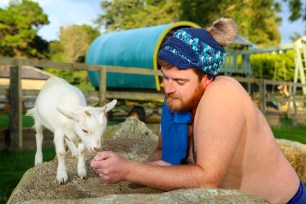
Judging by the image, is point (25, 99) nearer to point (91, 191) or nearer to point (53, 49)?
point (91, 191)

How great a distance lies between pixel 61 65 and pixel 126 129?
339 centimetres

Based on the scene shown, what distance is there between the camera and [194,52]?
85.1 inches

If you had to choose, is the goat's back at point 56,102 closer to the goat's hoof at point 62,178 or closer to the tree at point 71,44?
the goat's hoof at point 62,178

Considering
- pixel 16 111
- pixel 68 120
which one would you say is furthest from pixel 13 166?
pixel 68 120

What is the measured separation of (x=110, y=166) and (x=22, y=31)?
36.3 metres

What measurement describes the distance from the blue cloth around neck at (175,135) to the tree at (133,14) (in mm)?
37122

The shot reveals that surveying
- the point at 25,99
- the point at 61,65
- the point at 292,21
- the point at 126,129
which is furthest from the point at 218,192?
the point at 292,21

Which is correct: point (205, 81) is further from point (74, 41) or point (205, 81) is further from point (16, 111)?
point (74, 41)

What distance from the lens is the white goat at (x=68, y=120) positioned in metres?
2.89

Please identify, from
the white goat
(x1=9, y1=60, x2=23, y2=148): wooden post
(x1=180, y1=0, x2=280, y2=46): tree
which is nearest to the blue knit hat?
the white goat

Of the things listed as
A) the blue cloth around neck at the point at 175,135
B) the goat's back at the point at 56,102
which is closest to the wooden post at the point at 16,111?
the goat's back at the point at 56,102

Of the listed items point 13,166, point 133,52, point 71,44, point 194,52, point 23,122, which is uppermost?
point 71,44

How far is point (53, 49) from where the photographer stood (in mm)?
39062

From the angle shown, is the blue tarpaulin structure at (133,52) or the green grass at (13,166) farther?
the blue tarpaulin structure at (133,52)
